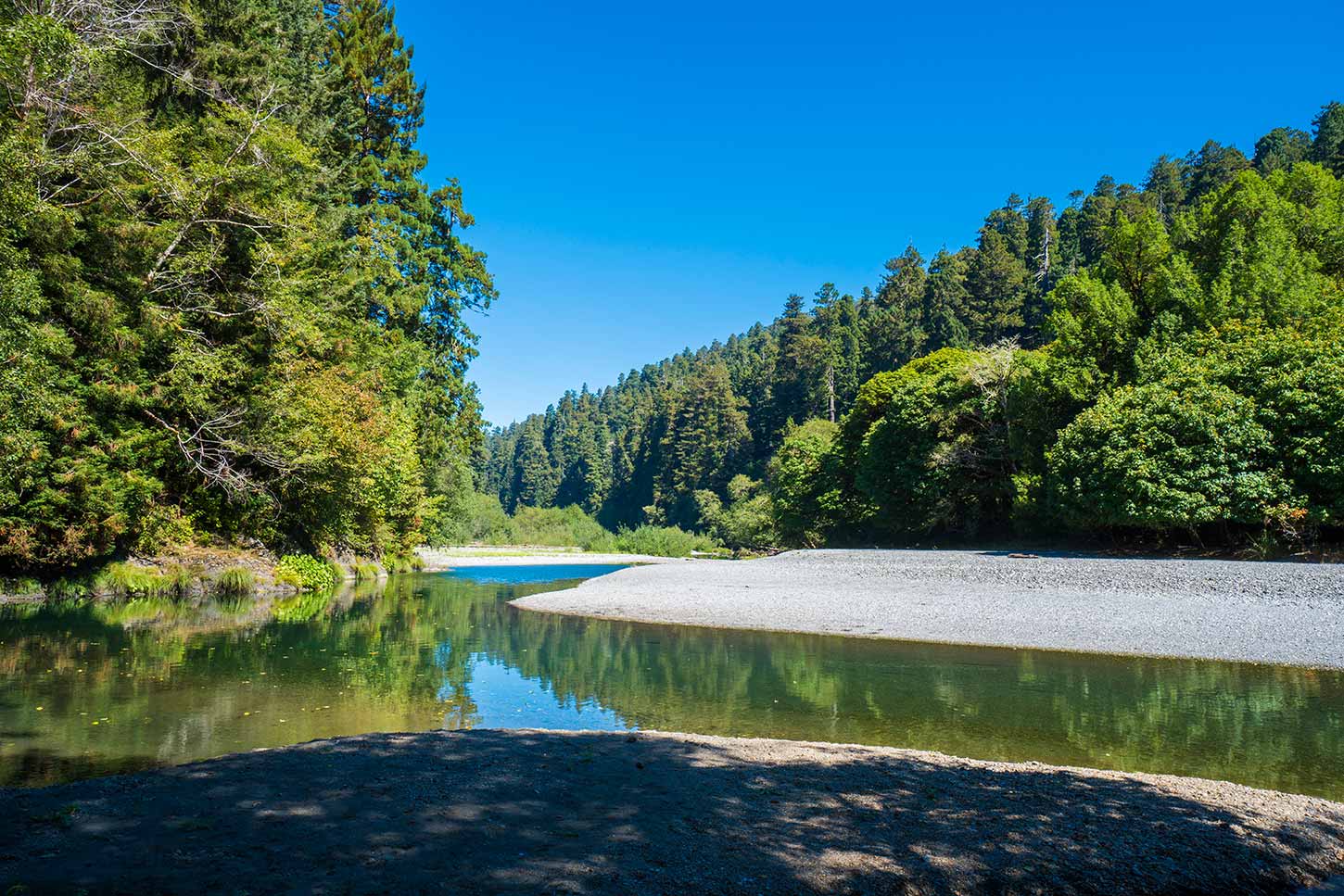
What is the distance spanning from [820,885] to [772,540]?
61.7m

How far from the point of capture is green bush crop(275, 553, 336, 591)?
89.1ft

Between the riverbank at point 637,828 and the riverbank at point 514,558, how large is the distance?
138 feet

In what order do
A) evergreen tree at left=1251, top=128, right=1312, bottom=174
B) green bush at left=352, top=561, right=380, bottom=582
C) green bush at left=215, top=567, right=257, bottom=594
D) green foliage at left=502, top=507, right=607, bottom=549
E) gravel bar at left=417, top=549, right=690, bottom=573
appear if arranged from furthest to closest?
green foliage at left=502, top=507, right=607, bottom=549 → evergreen tree at left=1251, top=128, right=1312, bottom=174 → gravel bar at left=417, top=549, right=690, bottom=573 → green bush at left=352, top=561, right=380, bottom=582 → green bush at left=215, top=567, right=257, bottom=594

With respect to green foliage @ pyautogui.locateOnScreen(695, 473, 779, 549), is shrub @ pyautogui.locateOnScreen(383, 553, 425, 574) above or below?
below

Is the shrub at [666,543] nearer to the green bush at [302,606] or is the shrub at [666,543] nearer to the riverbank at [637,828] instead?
the green bush at [302,606]

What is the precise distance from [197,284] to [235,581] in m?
9.90

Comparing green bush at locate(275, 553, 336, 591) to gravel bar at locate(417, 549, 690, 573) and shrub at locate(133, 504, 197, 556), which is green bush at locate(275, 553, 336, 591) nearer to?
shrub at locate(133, 504, 197, 556)

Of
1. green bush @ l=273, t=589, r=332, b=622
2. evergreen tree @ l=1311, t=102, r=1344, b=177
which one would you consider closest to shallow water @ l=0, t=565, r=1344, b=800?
green bush @ l=273, t=589, r=332, b=622

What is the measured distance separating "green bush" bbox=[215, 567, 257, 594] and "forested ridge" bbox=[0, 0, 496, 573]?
1.59m

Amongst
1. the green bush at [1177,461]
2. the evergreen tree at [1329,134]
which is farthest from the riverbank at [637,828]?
the evergreen tree at [1329,134]

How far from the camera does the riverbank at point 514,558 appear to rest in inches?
2149

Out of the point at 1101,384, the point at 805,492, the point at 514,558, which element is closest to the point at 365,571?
the point at 514,558

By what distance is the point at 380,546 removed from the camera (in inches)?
1487

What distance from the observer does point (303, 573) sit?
28.1 m
